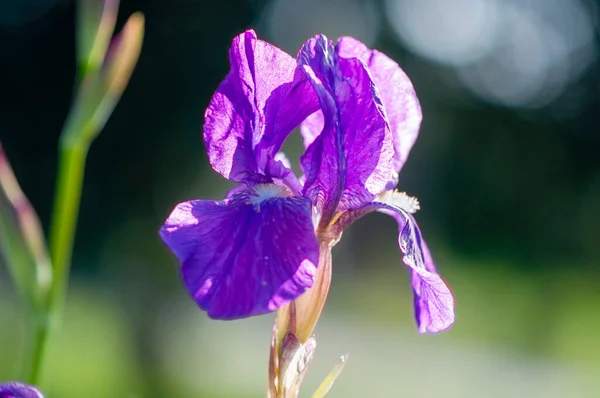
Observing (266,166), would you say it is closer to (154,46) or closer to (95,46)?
(95,46)

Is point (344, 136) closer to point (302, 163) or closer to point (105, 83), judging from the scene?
point (302, 163)

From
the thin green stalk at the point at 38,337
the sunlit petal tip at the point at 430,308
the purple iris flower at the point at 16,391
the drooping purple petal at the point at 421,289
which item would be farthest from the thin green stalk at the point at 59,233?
the sunlit petal tip at the point at 430,308

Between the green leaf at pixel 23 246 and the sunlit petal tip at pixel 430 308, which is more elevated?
the sunlit petal tip at pixel 430 308

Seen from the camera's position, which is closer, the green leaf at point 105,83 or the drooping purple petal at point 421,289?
the drooping purple petal at point 421,289

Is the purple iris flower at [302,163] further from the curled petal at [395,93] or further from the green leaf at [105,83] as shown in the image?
the green leaf at [105,83]

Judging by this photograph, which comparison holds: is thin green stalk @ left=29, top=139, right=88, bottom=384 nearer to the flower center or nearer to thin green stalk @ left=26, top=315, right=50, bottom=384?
thin green stalk @ left=26, top=315, right=50, bottom=384

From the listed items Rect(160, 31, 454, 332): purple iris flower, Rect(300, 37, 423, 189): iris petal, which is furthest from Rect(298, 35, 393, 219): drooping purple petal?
Rect(300, 37, 423, 189): iris petal

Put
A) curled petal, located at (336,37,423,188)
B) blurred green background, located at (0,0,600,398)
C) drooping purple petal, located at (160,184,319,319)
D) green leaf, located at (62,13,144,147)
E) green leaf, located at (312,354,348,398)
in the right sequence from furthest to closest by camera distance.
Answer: blurred green background, located at (0,0,600,398) < green leaf, located at (62,13,144,147) < curled petal, located at (336,37,423,188) < green leaf, located at (312,354,348,398) < drooping purple petal, located at (160,184,319,319)
